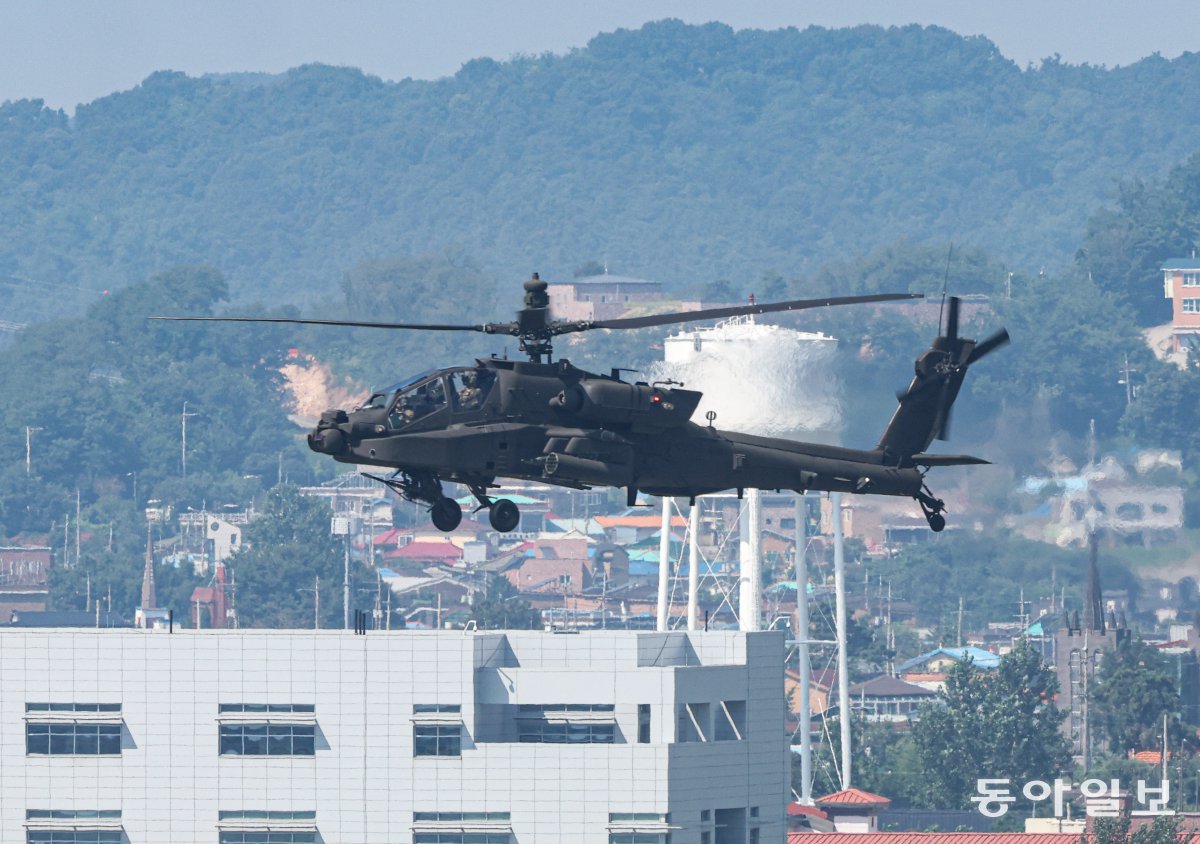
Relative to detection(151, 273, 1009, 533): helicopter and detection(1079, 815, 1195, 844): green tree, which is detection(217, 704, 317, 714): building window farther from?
detection(1079, 815, 1195, 844): green tree

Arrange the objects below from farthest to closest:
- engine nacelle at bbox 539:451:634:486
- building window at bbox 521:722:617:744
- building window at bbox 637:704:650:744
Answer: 1. building window at bbox 521:722:617:744
2. building window at bbox 637:704:650:744
3. engine nacelle at bbox 539:451:634:486

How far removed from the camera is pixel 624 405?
2621 inches

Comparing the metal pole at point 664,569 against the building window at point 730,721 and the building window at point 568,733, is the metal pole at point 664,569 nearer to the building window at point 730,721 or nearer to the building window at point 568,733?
the building window at point 730,721

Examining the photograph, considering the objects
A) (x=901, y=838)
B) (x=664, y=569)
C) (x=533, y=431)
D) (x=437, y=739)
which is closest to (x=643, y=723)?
(x=437, y=739)

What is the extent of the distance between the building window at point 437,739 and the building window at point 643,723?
20.7ft

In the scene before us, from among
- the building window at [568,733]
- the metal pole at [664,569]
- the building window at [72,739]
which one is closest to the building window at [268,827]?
the building window at [72,739]

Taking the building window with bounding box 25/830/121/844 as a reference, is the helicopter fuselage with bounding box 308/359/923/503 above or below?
above

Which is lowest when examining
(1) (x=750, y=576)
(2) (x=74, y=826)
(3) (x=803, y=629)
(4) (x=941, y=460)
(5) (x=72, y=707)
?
(2) (x=74, y=826)

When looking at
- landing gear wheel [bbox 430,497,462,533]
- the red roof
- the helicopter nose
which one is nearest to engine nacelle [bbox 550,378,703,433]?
landing gear wheel [bbox 430,497,462,533]

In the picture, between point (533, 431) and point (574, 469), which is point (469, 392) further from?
point (574, 469)

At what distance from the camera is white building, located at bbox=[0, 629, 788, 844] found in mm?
112062

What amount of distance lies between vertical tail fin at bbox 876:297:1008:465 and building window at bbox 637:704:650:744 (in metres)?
41.1

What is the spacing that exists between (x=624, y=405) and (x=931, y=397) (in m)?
9.96

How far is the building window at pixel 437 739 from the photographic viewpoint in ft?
370
